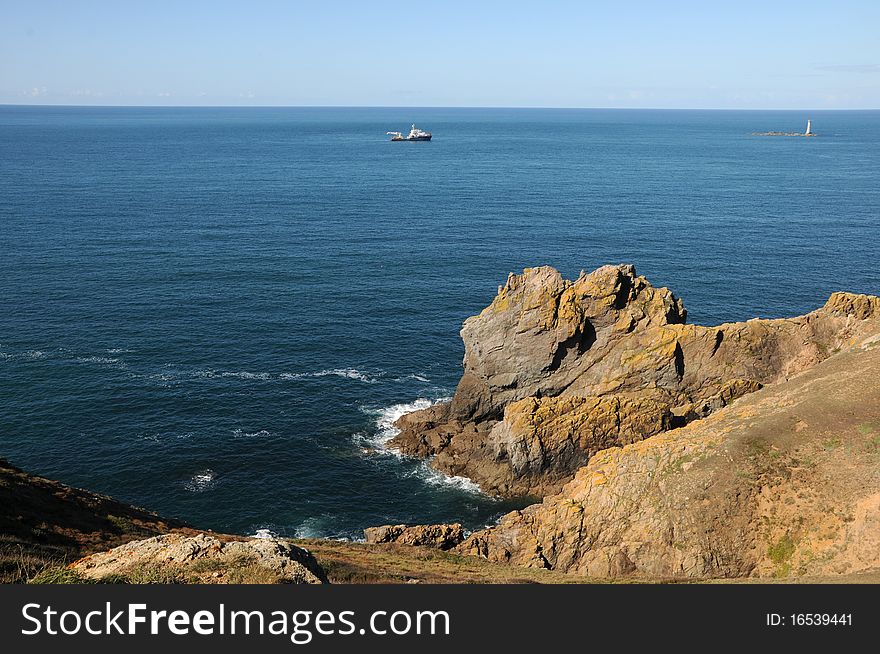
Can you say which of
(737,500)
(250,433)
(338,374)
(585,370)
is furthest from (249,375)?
(737,500)

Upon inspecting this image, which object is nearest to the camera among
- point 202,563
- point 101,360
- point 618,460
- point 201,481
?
point 202,563

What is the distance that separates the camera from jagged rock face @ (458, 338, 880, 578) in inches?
1649

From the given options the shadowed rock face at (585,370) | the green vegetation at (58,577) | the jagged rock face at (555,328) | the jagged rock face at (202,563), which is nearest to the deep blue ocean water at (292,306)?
the shadowed rock face at (585,370)

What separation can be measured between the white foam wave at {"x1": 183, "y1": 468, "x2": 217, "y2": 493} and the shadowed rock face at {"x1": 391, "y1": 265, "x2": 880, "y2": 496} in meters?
18.0

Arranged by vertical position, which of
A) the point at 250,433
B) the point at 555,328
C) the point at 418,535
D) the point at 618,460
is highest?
the point at 555,328

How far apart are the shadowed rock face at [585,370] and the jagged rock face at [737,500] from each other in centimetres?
983

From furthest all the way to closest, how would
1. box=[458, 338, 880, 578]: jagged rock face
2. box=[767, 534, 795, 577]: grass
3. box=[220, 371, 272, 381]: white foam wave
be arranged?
1. box=[220, 371, 272, 381]: white foam wave
2. box=[458, 338, 880, 578]: jagged rock face
3. box=[767, 534, 795, 577]: grass

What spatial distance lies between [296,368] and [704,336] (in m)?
47.4

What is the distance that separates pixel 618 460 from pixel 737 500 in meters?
9.50

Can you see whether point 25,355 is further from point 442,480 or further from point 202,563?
point 202,563

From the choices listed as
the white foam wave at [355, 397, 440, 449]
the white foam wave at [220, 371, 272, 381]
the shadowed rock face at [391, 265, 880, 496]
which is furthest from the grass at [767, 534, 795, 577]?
the white foam wave at [220, 371, 272, 381]

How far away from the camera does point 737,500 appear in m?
44.7

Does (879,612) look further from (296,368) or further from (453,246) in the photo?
(453,246)

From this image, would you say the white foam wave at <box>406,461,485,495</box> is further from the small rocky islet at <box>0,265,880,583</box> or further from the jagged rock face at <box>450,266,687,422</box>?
the jagged rock face at <box>450,266,687,422</box>
